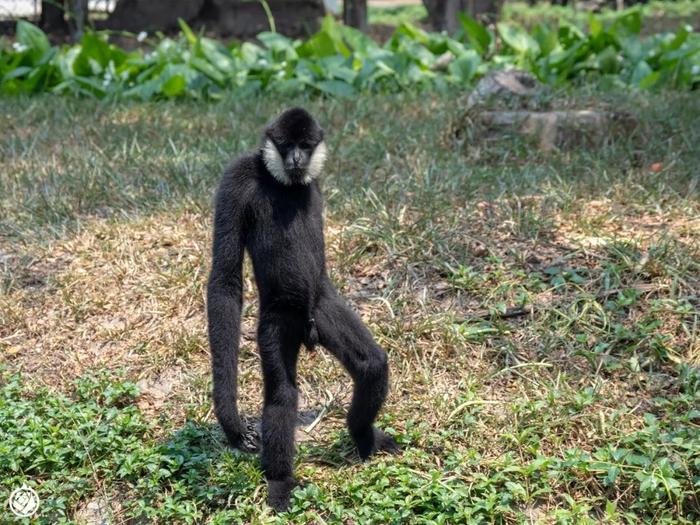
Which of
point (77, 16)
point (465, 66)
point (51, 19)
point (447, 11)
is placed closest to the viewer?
point (465, 66)

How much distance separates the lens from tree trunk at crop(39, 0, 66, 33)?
15391mm

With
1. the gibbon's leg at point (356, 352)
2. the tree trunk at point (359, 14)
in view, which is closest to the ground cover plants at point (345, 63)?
the tree trunk at point (359, 14)

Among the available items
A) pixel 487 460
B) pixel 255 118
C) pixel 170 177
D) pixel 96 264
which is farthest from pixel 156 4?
pixel 487 460

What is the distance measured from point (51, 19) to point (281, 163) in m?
13.3

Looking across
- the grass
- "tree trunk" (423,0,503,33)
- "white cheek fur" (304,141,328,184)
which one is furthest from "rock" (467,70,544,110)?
"tree trunk" (423,0,503,33)

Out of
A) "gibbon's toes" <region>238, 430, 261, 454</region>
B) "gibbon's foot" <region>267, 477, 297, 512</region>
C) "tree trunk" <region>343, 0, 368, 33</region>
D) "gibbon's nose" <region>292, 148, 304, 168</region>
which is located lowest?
"gibbon's foot" <region>267, 477, 297, 512</region>

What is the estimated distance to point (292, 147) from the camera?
151 inches

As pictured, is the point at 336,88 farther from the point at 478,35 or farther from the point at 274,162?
the point at 274,162

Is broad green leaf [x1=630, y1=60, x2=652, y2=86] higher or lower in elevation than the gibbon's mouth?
lower

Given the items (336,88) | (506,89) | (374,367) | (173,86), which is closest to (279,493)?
(374,367)

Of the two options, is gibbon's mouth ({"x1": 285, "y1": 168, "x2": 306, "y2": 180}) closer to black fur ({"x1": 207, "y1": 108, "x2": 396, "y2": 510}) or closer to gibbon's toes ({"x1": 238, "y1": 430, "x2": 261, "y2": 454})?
black fur ({"x1": 207, "y1": 108, "x2": 396, "y2": 510})

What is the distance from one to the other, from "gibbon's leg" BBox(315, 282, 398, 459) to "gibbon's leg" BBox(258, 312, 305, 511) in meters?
0.15

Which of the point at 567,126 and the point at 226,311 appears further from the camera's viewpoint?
the point at 567,126
